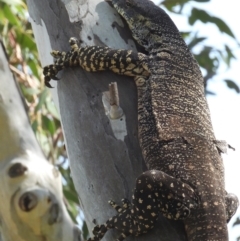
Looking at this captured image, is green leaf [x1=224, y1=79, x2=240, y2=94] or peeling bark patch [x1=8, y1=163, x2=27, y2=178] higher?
peeling bark patch [x1=8, y1=163, x2=27, y2=178]

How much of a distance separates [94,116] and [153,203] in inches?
27.1

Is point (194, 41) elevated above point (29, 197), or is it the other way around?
point (29, 197)

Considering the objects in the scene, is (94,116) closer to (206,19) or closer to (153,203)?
(153,203)

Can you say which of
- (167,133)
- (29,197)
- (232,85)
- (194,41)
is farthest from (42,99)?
(232,85)

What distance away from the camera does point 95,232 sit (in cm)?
333

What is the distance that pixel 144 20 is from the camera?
14.5ft

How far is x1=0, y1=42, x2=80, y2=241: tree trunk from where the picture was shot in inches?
155

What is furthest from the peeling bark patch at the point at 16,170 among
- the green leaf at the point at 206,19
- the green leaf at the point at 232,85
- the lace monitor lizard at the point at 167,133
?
the green leaf at the point at 232,85

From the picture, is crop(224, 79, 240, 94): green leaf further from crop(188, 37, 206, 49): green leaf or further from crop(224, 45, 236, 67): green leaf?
crop(188, 37, 206, 49): green leaf

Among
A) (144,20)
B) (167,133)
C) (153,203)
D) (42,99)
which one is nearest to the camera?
(153,203)

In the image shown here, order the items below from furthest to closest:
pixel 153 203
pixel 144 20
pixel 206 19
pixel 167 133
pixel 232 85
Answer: pixel 232 85 < pixel 206 19 < pixel 144 20 < pixel 167 133 < pixel 153 203

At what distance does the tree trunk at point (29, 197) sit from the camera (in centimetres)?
393

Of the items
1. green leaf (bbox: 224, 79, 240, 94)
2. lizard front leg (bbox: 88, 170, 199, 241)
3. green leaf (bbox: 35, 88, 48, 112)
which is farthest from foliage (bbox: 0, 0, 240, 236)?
lizard front leg (bbox: 88, 170, 199, 241)

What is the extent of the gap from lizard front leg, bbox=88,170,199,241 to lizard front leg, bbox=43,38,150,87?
892mm
